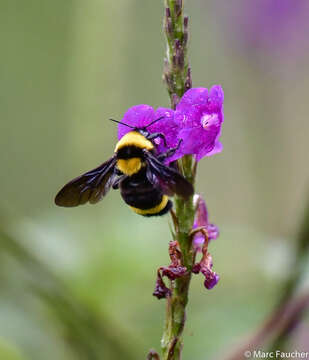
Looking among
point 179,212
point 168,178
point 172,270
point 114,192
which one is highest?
point 114,192

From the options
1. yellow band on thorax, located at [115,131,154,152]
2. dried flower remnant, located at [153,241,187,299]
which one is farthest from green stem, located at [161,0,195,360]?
yellow band on thorax, located at [115,131,154,152]

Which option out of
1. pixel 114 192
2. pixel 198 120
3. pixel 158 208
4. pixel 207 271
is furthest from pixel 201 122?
pixel 114 192

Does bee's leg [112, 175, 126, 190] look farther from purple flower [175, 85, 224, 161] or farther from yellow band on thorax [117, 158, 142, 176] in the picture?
purple flower [175, 85, 224, 161]

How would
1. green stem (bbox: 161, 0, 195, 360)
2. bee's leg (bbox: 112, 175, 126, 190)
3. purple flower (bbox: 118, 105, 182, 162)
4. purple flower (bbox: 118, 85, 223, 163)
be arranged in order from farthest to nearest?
1. bee's leg (bbox: 112, 175, 126, 190)
2. purple flower (bbox: 118, 105, 182, 162)
3. purple flower (bbox: 118, 85, 223, 163)
4. green stem (bbox: 161, 0, 195, 360)

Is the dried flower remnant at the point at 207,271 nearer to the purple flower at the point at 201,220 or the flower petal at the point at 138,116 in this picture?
the purple flower at the point at 201,220

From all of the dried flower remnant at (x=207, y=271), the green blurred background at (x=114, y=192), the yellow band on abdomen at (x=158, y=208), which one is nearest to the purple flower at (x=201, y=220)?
the dried flower remnant at (x=207, y=271)

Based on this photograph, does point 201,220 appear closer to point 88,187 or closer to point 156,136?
point 156,136

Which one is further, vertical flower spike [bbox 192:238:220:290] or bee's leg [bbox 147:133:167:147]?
bee's leg [bbox 147:133:167:147]
